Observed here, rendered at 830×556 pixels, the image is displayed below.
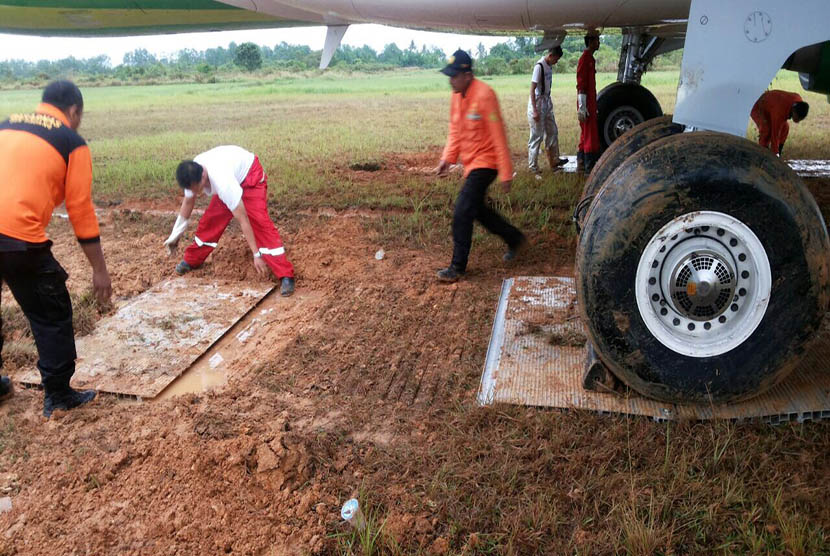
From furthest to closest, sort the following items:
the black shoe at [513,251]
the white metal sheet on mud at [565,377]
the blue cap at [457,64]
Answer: the black shoe at [513,251], the blue cap at [457,64], the white metal sheet on mud at [565,377]

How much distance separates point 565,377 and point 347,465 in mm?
1240

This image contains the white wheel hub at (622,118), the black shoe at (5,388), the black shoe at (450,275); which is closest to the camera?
the black shoe at (5,388)

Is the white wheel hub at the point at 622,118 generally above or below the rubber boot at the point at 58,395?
above

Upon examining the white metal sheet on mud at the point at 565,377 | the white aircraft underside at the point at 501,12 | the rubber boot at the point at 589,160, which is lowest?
the white metal sheet on mud at the point at 565,377

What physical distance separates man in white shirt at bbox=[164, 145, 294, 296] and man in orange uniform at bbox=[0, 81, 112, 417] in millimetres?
1325

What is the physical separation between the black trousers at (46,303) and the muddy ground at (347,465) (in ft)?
0.90

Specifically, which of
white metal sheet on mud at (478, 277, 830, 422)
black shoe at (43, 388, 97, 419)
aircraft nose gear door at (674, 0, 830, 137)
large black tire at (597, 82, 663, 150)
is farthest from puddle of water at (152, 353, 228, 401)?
large black tire at (597, 82, 663, 150)

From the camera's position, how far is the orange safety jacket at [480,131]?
Answer: 4523 millimetres

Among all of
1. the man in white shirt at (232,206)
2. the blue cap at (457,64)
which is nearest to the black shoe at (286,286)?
the man in white shirt at (232,206)

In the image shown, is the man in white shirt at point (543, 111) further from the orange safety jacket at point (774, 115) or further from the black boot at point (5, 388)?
the black boot at point (5, 388)

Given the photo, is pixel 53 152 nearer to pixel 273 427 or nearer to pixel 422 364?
pixel 273 427

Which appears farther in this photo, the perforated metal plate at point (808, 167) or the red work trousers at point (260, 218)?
the perforated metal plate at point (808, 167)

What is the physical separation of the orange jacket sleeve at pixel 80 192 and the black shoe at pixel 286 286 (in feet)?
6.07

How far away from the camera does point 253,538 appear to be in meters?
2.40
